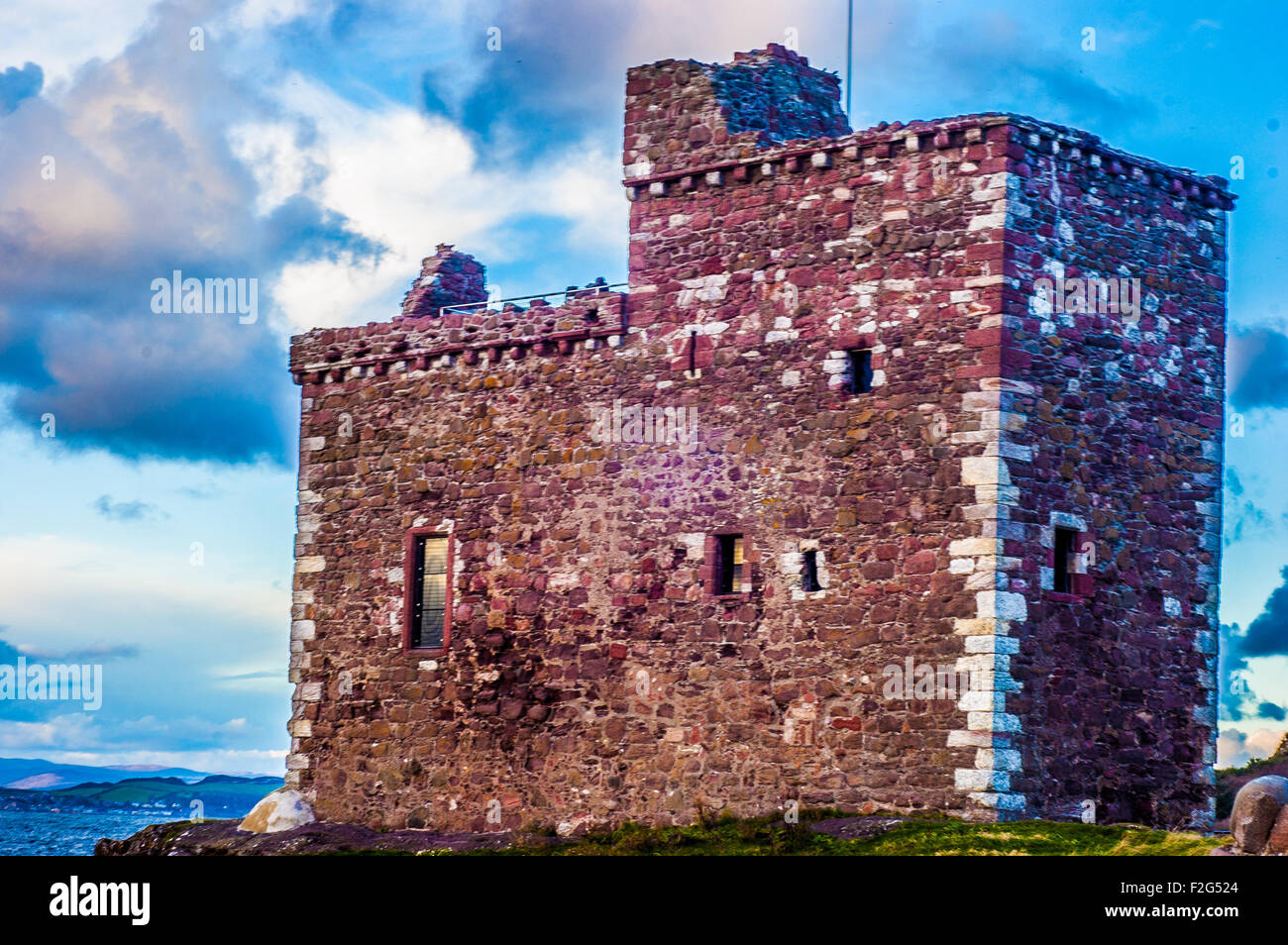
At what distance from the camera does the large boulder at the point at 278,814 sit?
2761cm

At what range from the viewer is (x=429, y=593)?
27609 mm

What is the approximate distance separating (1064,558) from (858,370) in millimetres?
3595

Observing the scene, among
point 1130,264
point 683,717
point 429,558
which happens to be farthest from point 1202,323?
point 429,558

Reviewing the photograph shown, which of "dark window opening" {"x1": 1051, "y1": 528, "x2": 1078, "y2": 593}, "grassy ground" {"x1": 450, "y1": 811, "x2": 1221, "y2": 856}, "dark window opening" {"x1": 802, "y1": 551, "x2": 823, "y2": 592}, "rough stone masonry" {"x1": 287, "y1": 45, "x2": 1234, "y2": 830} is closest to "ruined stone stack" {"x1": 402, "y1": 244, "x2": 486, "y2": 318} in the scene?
"rough stone masonry" {"x1": 287, "y1": 45, "x2": 1234, "y2": 830}

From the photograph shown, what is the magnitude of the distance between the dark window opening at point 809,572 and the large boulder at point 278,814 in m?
Answer: 9.40

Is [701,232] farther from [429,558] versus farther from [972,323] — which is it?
[429,558]

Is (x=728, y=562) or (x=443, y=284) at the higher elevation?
(x=443, y=284)

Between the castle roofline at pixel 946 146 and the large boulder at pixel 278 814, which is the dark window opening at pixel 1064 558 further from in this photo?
the large boulder at pixel 278 814

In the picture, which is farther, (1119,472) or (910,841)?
(1119,472)

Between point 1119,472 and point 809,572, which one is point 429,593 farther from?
point 1119,472

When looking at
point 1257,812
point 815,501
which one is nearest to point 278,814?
point 815,501

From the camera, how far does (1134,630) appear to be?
77.6ft

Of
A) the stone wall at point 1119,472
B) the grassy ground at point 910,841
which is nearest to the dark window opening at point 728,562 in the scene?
the grassy ground at point 910,841
